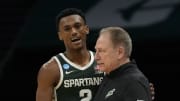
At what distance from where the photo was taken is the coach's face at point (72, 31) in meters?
3.97

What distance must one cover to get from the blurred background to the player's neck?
2.47m

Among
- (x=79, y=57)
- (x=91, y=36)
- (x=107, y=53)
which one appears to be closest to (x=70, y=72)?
(x=79, y=57)

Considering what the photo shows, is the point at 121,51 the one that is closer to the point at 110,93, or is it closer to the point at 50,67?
the point at 110,93

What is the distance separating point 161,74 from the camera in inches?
302

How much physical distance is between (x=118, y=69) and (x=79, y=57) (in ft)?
3.23

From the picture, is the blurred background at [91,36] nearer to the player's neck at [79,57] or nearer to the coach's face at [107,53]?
the player's neck at [79,57]

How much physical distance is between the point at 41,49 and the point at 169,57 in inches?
69.0

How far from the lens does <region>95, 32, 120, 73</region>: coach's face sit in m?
3.15

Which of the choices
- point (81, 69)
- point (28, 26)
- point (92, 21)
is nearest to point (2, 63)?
point (28, 26)

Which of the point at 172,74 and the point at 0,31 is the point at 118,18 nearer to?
the point at 172,74

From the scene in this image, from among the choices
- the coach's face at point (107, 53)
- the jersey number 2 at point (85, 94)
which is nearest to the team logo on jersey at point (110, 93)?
the coach's face at point (107, 53)

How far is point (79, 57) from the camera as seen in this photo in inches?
161

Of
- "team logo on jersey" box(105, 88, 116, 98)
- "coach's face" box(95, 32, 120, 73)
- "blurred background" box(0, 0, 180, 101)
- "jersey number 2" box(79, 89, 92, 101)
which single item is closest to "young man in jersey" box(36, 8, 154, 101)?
"jersey number 2" box(79, 89, 92, 101)

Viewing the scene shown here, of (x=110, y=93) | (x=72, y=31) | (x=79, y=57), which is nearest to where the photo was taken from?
(x=110, y=93)
